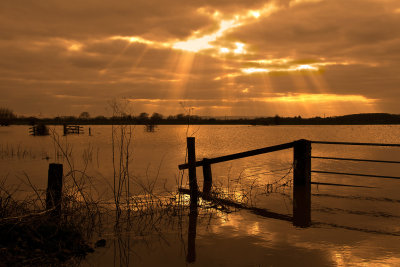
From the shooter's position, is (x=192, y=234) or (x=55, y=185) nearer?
(x=55, y=185)

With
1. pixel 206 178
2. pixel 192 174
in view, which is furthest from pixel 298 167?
pixel 206 178

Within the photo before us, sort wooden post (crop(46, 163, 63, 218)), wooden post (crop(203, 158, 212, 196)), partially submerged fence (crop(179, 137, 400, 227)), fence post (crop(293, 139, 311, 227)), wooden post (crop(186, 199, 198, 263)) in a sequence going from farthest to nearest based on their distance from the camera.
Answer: wooden post (crop(203, 158, 212, 196))
fence post (crop(293, 139, 311, 227))
partially submerged fence (crop(179, 137, 400, 227))
wooden post (crop(46, 163, 63, 218))
wooden post (crop(186, 199, 198, 263))

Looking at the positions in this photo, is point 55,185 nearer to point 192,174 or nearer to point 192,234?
point 192,234

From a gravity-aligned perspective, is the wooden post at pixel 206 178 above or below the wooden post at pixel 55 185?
below

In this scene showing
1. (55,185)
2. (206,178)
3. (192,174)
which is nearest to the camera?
(55,185)

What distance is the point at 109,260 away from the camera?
6.41m

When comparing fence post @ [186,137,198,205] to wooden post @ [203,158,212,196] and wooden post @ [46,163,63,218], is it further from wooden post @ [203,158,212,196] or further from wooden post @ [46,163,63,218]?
wooden post @ [46,163,63,218]

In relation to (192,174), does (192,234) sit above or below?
below

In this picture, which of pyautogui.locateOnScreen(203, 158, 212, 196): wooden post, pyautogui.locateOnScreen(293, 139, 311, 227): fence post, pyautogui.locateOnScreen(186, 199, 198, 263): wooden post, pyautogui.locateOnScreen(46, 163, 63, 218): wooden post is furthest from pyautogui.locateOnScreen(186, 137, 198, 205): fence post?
pyautogui.locateOnScreen(46, 163, 63, 218): wooden post

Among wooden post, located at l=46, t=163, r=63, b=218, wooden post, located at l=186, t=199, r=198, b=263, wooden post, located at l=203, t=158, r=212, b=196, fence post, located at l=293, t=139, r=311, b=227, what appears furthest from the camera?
wooden post, located at l=203, t=158, r=212, b=196

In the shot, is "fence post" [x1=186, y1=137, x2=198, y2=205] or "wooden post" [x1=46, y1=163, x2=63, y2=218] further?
"fence post" [x1=186, y1=137, x2=198, y2=205]

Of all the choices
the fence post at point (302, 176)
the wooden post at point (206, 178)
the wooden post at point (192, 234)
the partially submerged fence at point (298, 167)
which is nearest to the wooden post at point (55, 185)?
the wooden post at point (192, 234)

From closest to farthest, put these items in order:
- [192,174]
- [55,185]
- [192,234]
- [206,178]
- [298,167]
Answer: [55,185] → [192,234] → [192,174] → [298,167] → [206,178]

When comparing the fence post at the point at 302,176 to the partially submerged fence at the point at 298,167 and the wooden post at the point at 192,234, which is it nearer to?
the partially submerged fence at the point at 298,167
